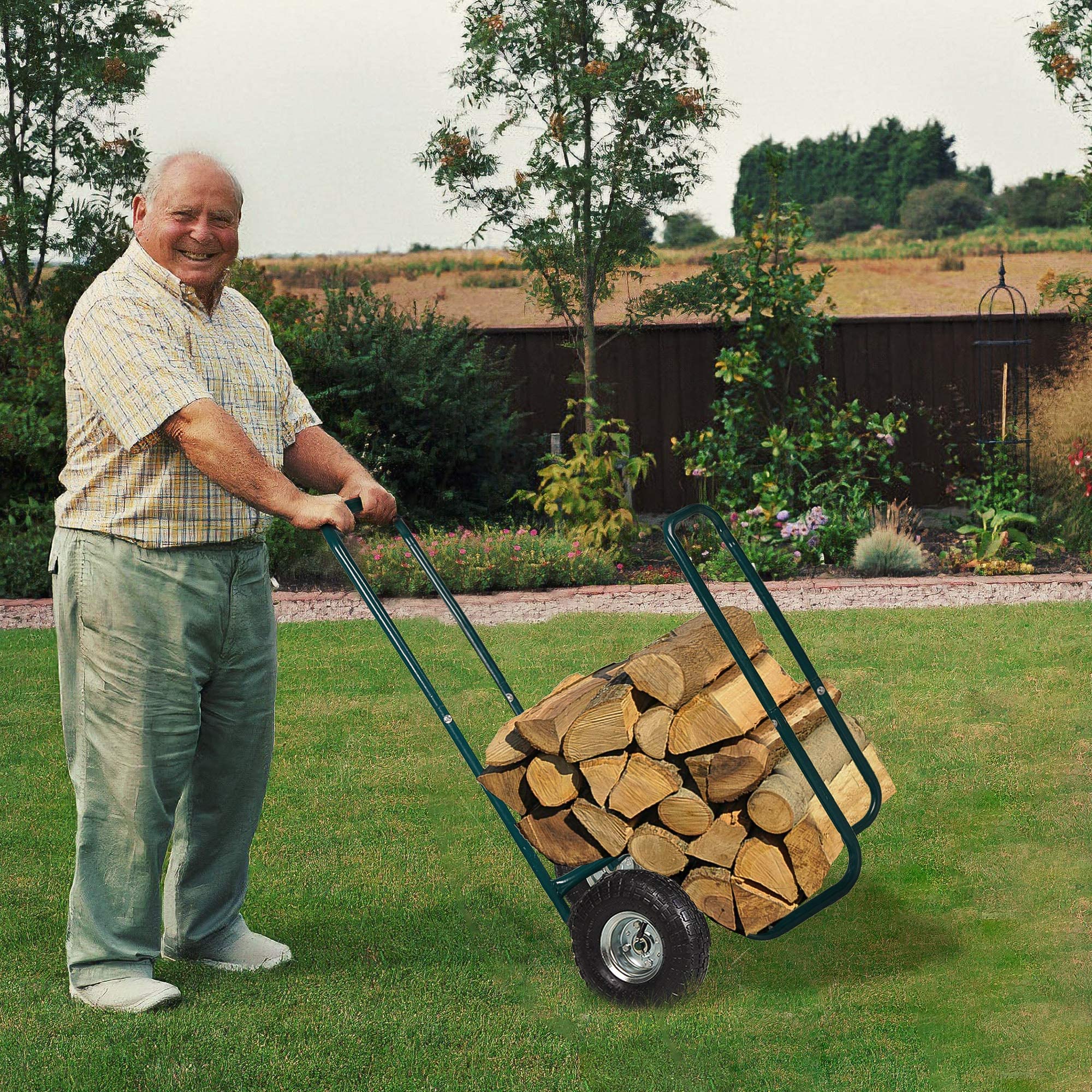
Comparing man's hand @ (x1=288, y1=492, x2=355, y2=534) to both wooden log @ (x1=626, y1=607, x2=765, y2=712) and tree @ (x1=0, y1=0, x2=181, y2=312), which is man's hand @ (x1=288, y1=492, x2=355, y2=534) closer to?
wooden log @ (x1=626, y1=607, x2=765, y2=712)

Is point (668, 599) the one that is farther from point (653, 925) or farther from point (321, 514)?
point (321, 514)

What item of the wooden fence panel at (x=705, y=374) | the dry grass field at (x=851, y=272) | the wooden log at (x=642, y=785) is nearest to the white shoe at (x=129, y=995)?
the wooden log at (x=642, y=785)

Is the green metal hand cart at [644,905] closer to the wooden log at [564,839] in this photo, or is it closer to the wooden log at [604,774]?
the wooden log at [564,839]

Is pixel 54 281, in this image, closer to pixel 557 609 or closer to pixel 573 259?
pixel 573 259

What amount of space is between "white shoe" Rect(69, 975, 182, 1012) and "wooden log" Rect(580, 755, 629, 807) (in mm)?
1079

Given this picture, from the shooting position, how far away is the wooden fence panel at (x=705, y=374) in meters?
12.6

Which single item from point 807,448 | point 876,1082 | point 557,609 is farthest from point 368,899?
point 807,448

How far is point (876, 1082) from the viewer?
2820 millimetres

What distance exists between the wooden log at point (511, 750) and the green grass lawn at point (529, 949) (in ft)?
1.82

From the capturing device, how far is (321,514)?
2.89m

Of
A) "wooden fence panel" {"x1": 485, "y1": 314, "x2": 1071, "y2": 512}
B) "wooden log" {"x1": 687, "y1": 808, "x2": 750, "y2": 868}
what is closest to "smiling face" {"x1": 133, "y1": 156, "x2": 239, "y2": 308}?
"wooden log" {"x1": 687, "y1": 808, "x2": 750, "y2": 868}

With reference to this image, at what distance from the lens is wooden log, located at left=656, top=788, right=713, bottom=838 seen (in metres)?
3.10

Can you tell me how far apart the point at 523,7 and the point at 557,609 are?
5.04m

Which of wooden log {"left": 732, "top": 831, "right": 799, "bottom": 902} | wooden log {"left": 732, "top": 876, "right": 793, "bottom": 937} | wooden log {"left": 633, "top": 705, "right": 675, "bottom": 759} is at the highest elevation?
wooden log {"left": 633, "top": 705, "right": 675, "bottom": 759}
